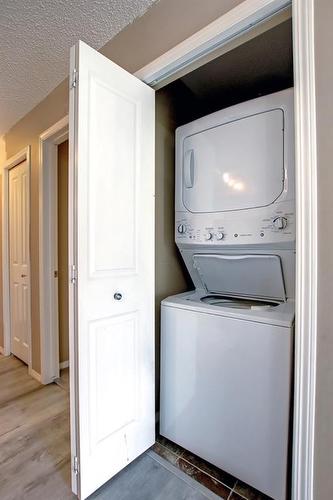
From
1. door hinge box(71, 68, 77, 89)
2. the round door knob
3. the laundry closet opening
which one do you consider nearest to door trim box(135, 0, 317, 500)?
the laundry closet opening

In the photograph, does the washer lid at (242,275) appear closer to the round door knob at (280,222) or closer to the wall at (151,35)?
the round door knob at (280,222)

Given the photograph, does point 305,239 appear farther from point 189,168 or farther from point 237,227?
point 189,168

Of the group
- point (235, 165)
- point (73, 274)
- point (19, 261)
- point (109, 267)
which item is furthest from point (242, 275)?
point (19, 261)

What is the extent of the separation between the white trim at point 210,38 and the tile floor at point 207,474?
209 cm

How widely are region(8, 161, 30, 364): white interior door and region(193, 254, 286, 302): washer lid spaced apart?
1.77 metres

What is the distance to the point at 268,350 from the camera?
3.72 ft

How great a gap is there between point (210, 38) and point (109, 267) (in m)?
1.12

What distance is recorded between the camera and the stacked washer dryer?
1146 millimetres

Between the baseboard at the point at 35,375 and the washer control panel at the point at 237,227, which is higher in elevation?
the washer control panel at the point at 237,227

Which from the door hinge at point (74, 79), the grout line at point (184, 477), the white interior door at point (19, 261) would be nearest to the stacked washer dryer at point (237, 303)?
the grout line at point (184, 477)

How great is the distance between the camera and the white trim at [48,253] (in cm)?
226

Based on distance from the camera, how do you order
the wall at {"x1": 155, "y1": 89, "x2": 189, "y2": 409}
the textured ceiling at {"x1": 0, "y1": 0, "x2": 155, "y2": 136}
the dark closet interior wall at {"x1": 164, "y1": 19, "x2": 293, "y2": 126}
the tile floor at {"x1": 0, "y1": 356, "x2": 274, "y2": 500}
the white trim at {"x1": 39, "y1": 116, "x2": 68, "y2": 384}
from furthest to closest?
the white trim at {"x1": 39, "y1": 116, "x2": 68, "y2": 384} < the wall at {"x1": 155, "y1": 89, "x2": 189, "y2": 409} < the dark closet interior wall at {"x1": 164, "y1": 19, "x2": 293, "y2": 126} < the textured ceiling at {"x1": 0, "y1": 0, "x2": 155, "y2": 136} < the tile floor at {"x1": 0, "y1": 356, "x2": 274, "y2": 500}

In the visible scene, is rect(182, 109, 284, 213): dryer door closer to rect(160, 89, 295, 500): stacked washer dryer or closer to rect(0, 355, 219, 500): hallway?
rect(160, 89, 295, 500): stacked washer dryer

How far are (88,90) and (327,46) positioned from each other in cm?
92
